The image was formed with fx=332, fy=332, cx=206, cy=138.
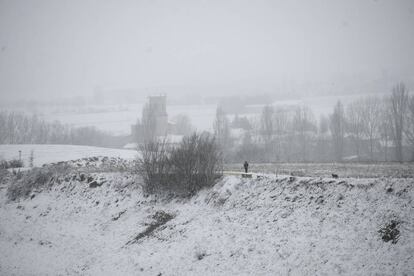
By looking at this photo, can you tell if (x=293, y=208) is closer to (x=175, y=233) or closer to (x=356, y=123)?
(x=175, y=233)

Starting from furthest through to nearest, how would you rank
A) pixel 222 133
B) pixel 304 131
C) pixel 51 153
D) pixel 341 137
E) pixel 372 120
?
pixel 222 133, pixel 304 131, pixel 372 120, pixel 341 137, pixel 51 153

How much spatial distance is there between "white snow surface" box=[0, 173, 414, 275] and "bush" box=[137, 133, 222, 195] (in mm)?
1264

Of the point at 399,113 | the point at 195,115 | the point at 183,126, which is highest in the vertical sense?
the point at 195,115

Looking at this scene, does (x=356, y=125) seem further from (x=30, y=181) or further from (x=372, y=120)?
(x=30, y=181)

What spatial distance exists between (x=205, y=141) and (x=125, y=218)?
8735 mm

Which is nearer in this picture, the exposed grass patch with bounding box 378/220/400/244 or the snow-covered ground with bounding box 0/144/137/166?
the exposed grass patch with bounding box 378/220/400/244

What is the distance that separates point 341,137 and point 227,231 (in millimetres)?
52579

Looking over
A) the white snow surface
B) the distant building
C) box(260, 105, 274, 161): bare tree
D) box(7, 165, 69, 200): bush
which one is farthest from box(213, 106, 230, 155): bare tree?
the white snow surface

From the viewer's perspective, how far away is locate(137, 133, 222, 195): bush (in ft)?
85.1

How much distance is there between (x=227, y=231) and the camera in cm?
1925

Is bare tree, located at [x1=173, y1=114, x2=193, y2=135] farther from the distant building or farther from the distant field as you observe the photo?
the distant field

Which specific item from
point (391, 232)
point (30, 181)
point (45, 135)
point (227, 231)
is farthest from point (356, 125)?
point (45, 135)

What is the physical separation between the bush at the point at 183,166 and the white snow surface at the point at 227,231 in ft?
4.15

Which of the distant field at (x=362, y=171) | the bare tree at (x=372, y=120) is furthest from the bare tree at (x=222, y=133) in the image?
the distant field at (x=362, y=171)
